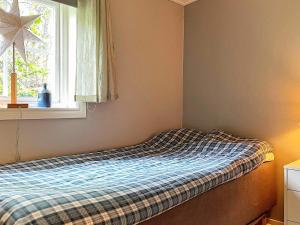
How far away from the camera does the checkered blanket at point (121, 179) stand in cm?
108

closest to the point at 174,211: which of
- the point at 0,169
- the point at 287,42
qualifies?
the point at 0,169

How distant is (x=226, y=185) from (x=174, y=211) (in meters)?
0.57

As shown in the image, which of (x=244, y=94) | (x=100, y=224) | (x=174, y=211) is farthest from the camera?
(x=244, y=94)

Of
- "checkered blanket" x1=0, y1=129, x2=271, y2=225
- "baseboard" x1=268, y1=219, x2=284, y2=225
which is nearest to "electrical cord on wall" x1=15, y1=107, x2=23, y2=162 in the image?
"checkered blanket" x1=0, y1=129, x2=271, y2=225

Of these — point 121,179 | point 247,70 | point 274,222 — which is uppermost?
point 247,70

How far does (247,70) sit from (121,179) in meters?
1.80

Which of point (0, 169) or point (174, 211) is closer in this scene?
point (174, 211)

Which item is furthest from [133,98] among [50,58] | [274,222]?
[274,222]

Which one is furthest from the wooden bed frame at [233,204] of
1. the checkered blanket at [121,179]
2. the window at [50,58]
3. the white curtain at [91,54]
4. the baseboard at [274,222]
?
the window at [50,58]

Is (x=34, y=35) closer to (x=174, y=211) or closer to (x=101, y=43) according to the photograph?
(x=101, y=43)

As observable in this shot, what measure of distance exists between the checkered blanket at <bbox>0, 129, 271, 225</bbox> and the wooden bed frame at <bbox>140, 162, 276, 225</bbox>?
0.05 meters

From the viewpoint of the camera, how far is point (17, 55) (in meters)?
2.09

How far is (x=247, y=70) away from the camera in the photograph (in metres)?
2.78

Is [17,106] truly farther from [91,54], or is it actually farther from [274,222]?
[274,222]
